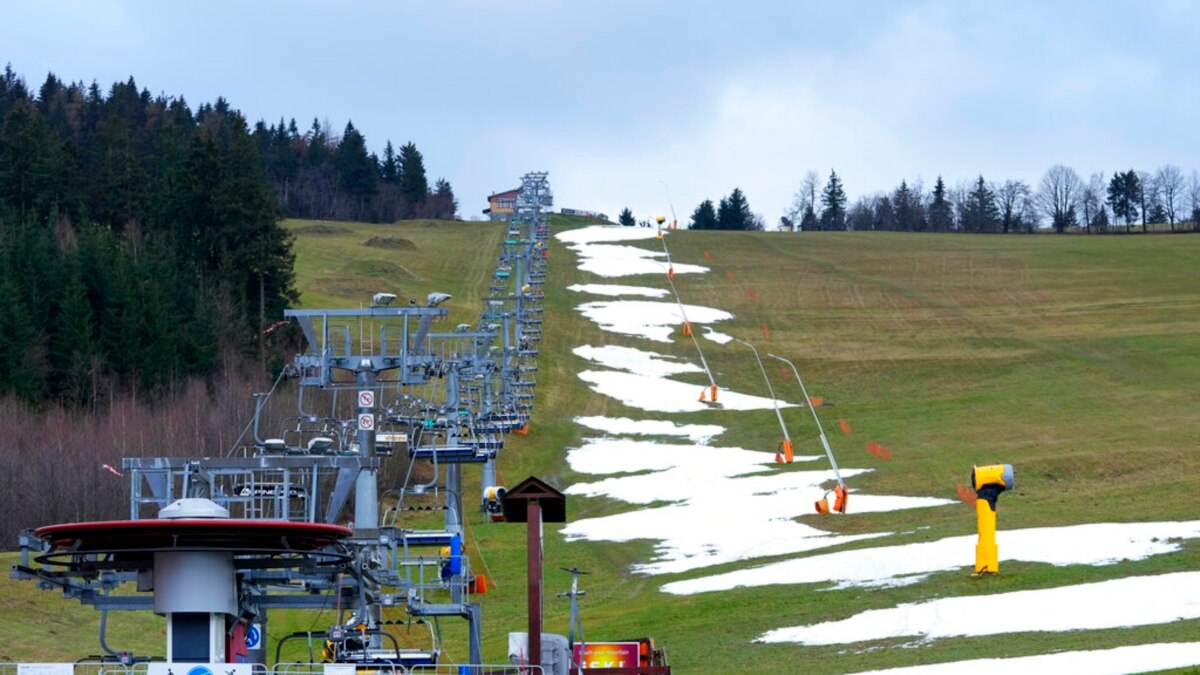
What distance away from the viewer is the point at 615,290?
378 feet

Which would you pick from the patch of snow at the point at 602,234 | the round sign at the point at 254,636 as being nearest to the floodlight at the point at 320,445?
the round sign at the point at 254,636

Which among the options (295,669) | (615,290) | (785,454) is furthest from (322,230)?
(295,669)

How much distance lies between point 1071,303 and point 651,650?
258ft

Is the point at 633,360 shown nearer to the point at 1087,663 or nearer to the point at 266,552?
the point at 1087,663

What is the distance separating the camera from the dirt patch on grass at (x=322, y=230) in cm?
14400

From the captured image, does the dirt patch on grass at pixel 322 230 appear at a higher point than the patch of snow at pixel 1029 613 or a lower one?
higher

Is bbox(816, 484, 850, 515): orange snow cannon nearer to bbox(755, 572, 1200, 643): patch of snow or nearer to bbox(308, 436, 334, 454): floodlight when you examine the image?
bbox(755, 572, 1200, 643): patch of snow

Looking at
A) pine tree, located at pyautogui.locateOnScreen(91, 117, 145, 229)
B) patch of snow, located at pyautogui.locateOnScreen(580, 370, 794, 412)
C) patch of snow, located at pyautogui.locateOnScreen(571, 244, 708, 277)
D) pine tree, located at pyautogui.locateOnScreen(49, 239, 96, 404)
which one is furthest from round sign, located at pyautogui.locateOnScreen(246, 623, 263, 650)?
pine tree, located at pyautogui.locateOnScreen(91, 117, 145, 229)

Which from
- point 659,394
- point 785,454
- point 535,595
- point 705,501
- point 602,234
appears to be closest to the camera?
point 535,595

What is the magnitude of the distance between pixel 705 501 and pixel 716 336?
38216 mm

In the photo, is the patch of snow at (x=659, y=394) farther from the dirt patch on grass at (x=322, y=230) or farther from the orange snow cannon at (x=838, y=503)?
the dirt patch on grass at (x=322, y=230)

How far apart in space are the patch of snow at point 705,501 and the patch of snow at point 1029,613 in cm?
1233

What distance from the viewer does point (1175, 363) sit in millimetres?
83500

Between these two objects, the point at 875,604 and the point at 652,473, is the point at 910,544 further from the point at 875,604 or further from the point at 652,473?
the point at 652,473
